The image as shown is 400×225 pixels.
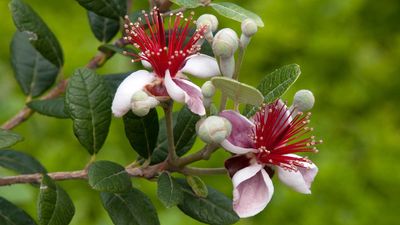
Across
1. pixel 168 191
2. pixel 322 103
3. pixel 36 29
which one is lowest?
pixel 322 103

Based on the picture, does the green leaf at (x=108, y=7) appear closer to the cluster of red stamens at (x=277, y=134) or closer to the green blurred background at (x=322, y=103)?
the cluster of red stamens at (x=277, y=134)

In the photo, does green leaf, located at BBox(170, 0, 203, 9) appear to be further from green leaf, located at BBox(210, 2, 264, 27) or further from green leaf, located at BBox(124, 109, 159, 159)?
green leaf, located at BBox(124, 109, 159, 159)

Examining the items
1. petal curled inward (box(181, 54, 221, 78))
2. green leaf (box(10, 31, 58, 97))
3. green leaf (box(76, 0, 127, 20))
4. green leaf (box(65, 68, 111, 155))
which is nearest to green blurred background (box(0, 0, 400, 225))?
green leaf (box(10, 31, 58, 97))

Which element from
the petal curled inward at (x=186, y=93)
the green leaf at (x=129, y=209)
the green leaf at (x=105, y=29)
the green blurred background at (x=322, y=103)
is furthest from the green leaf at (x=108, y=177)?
the green blurred background at (x=322, y=103)

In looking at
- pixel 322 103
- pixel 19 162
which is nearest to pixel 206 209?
pixel 19 162

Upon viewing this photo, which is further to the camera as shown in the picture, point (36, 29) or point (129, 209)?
point (36, 29)

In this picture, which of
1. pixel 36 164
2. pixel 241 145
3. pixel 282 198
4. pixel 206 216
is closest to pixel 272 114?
pixel 241 145

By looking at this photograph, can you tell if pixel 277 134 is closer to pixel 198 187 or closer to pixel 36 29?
pixel 198 187
